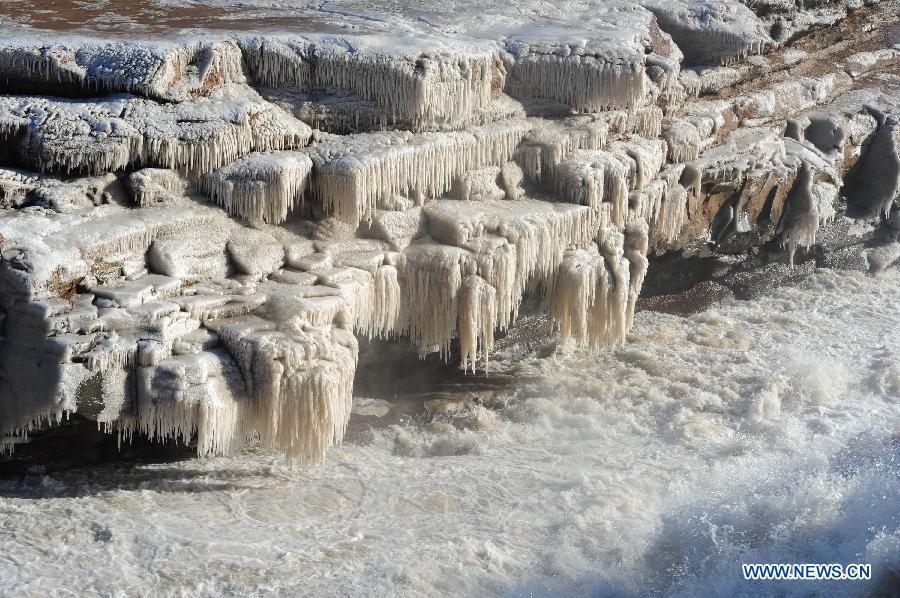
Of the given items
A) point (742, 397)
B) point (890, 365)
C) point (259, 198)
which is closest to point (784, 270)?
point (890, 365)

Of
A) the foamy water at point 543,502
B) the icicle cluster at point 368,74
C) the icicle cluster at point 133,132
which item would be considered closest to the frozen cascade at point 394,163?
the icicle cluster at point 368,74

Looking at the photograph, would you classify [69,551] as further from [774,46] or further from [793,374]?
[774,46]

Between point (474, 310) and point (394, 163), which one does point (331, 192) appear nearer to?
point (394, 163)

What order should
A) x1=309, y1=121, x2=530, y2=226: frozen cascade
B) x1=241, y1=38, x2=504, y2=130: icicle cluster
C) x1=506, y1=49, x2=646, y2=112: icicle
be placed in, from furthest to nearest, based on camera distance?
x1=506, y1=49, x2=646, y2=112: icicle, x1=241, y1=38, x2=504, y2=130: icicle cluster, x1=309, y1=121, x2=530, y2=226: frozen cascade

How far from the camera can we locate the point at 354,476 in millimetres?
7820

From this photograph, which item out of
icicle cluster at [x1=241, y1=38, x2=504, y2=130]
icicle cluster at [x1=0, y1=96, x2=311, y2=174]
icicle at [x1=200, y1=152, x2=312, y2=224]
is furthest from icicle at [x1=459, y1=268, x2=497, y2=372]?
icicle cluster at [x1=0, y1=96, x2=311, y2=174]

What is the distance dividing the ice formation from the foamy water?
1.84ft

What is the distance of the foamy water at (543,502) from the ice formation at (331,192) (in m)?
0.56

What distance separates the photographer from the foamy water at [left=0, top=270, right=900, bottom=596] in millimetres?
6566

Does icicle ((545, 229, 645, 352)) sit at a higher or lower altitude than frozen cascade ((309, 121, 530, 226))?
lower

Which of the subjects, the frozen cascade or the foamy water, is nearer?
A: the foamy water

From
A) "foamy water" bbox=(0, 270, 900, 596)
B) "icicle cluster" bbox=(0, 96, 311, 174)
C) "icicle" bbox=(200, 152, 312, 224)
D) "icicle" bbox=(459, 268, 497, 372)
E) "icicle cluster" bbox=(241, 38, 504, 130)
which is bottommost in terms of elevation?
"foamy water" bbox=(0, 270, 900, 596)

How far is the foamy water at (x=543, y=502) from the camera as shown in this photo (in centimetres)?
657

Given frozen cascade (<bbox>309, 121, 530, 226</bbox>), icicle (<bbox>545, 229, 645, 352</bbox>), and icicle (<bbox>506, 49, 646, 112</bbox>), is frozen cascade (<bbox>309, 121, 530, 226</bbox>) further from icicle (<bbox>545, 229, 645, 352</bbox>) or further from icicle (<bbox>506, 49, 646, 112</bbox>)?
icicle (<bbox>545, 229, 645, 352</bbox>)
